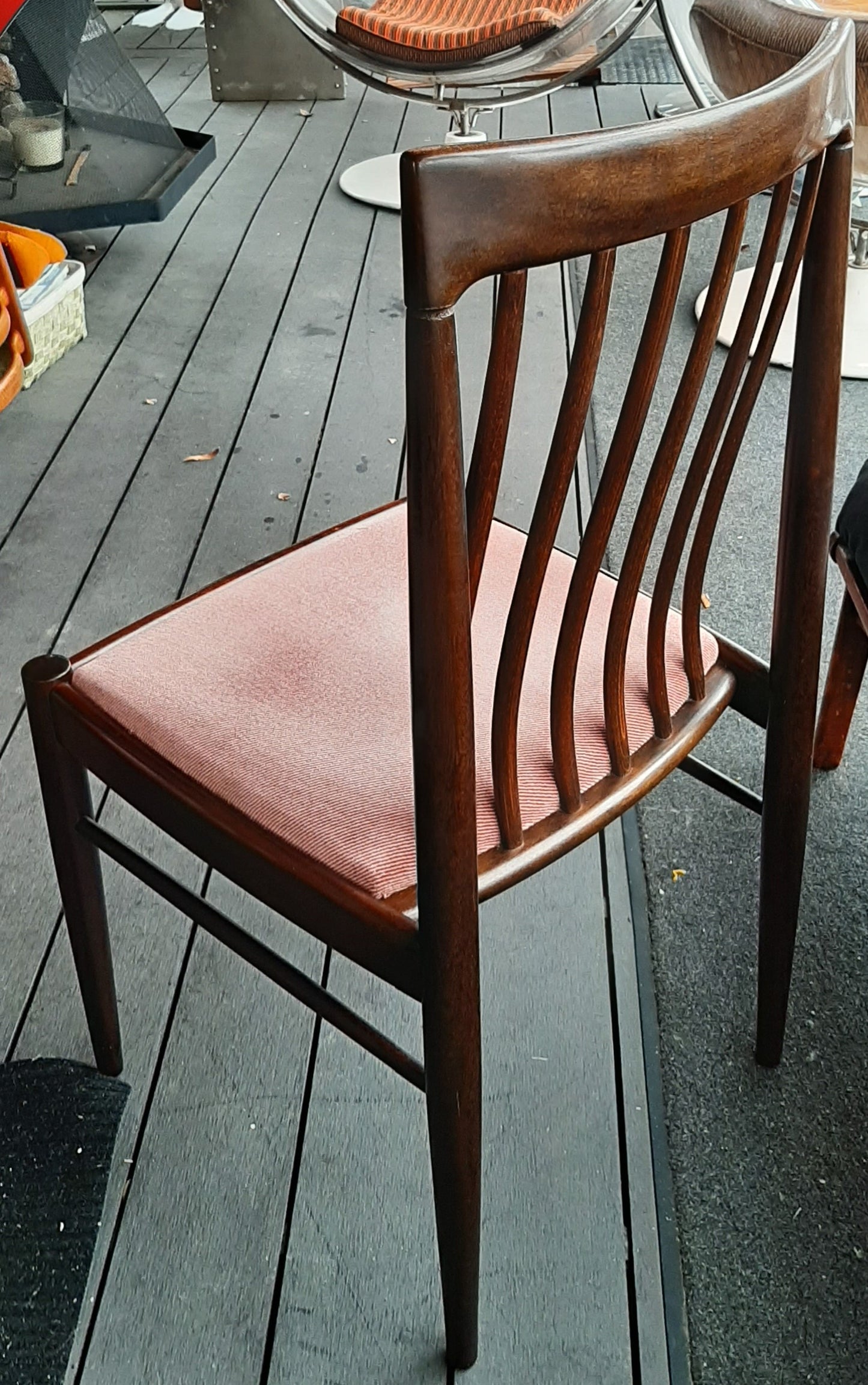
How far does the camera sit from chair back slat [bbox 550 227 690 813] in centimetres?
62

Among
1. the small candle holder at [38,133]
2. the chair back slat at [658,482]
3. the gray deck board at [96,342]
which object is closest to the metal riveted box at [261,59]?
the gray deck board at [96,342]

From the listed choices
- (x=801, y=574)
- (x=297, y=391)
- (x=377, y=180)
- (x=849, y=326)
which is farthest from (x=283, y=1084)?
(x=377, y=180)

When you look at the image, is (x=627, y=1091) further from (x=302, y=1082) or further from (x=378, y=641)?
(x=378, y=641)

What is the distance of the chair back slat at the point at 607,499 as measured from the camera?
2.05ft

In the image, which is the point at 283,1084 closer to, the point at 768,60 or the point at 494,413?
the point at 494,413

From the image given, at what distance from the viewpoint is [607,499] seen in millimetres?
680

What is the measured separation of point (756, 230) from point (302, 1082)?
8.30ft

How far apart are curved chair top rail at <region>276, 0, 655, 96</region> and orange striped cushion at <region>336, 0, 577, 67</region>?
22 millimetres

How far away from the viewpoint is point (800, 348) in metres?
0.83

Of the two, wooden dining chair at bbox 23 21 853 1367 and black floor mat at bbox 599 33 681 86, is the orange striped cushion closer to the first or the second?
black floor mat at bbox 599 33 681 86

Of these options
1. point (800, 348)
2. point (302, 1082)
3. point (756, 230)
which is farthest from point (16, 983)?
point (756, 230)

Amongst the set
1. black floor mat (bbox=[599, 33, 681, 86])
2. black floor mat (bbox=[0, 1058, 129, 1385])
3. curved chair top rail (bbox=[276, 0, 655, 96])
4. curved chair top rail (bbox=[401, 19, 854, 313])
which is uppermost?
curved chair top rail (bbox=[401, 19, 854, 313])

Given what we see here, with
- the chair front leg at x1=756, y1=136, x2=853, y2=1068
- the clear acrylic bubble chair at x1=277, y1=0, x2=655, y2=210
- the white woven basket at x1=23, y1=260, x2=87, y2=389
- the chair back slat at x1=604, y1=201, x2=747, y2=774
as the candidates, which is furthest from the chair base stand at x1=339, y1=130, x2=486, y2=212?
the chair back slat at x1=604, y1=201, x2=747, y2=774

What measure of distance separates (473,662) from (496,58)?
2.14m
